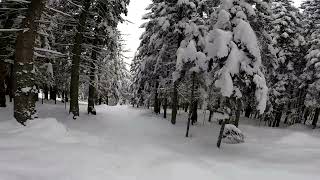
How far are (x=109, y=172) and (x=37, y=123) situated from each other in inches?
169

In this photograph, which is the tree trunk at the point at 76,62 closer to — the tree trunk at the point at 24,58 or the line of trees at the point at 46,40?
the line of trees at the point at 46,40

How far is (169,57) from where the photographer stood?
27.2m

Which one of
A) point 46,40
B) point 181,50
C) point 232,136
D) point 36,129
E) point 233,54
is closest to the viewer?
point 36,129

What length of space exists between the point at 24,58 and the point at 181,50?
1148 cm

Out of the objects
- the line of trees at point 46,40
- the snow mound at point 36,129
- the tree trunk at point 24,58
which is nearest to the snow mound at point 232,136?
the line of trees at point 46,40

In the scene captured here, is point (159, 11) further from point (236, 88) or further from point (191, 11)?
point (236, 88)

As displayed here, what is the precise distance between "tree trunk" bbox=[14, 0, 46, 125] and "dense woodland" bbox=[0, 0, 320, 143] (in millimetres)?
31

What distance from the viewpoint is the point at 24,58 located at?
11789 mm

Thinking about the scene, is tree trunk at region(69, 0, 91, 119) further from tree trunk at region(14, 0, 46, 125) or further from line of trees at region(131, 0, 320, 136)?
tree trunk at region(14, 0, 46, 125)

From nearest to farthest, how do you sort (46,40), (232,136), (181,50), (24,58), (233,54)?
1. (24,58)
2. (233,54)
3. (232,136)
4. (181,50)
5. (46,40)

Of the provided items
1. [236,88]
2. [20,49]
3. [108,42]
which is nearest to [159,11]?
[108,42]

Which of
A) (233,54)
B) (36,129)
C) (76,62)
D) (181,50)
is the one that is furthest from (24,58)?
(181,50)

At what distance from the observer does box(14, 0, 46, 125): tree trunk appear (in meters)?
11.7

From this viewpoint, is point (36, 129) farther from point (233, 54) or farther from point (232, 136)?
point (232, 136)
